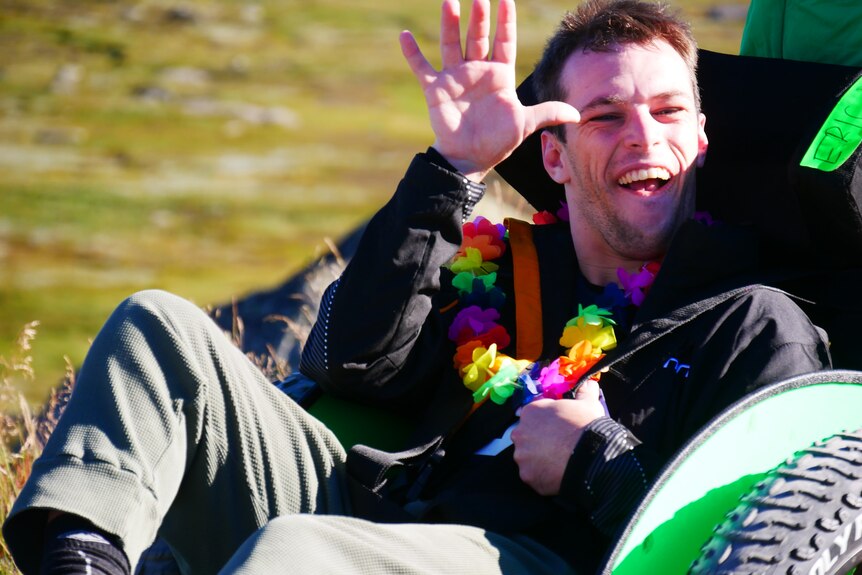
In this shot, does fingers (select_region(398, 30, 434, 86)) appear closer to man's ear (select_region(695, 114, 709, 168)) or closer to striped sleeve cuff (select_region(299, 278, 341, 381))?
striped sleeve cuff (select_region(299, 278, 341, 381))

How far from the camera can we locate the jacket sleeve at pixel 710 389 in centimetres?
244

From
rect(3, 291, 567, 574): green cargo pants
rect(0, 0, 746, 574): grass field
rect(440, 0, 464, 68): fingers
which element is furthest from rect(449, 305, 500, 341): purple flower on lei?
rect(0, 0, 746, 574): grass field

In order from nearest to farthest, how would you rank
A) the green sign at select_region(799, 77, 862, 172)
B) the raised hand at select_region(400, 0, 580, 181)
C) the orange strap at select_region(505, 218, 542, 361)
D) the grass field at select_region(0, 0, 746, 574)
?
the green sign at select_region(799, 77, 862, 172)
the raised hand at select_region(400, 0, 580, 181)
the orange strap at select_region(505, 218, 542, 361)
the grass field at select_region(0, 0, 746, 574)

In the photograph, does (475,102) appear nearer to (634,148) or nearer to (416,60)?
(416,60)

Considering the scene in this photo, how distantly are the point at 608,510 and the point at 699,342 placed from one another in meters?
0.49

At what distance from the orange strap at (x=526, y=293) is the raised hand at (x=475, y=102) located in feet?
1.13

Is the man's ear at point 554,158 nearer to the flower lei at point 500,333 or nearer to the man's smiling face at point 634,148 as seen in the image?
the man's smiling face at point 634,148

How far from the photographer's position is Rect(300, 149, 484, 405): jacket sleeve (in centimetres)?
286

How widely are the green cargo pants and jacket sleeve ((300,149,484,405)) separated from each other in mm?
247

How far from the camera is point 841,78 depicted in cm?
313

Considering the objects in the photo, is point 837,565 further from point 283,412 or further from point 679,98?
point 679,98

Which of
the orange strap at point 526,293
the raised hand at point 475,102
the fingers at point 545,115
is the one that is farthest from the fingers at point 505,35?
→ the orange strap at point 526,293

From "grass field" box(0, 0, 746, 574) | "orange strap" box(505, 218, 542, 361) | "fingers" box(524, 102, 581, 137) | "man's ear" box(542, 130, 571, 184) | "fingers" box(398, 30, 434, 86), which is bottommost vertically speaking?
"grass field" box(0, 0, 746, 574)

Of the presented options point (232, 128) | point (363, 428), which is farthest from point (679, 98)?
point (232, 128)
